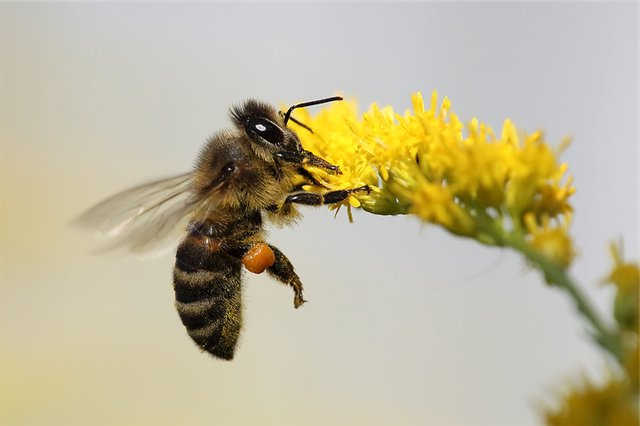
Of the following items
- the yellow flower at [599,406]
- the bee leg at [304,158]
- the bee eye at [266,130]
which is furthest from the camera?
the bee eye at [266,130]

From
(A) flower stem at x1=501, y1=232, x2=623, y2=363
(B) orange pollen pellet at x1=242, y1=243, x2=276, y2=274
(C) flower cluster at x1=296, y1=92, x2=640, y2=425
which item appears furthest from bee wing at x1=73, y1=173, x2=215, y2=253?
(A) flower stem at x1=501, y1=232, x2=623, y2=363

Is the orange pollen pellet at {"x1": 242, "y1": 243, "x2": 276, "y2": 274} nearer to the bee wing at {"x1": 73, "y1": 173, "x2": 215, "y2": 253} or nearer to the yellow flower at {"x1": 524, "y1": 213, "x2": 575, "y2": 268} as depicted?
the bee wing at {"x1": 73, "y1": 173, "x2": 215, "y2": 253}

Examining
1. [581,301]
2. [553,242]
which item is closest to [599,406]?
[581,301]

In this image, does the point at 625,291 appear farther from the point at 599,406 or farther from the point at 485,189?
the point at 485,189

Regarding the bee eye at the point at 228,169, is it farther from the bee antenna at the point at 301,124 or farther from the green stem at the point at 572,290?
the green stem at the point at 572,290

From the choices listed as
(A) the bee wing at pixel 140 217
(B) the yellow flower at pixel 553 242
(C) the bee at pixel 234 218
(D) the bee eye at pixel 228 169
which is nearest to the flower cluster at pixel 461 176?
(B) the yellow flower at pixel 553 242

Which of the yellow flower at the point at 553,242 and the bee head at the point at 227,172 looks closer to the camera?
the yellow flower at the point at 553,242
